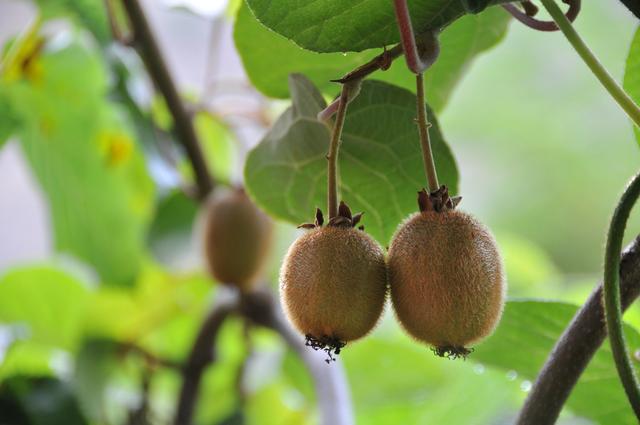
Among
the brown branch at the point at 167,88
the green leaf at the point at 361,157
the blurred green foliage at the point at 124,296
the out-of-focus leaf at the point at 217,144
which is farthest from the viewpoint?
the out-of-focus leaf at the point at 217,144

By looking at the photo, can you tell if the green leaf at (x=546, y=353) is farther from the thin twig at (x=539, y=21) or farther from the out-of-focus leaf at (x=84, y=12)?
the out-of-focus leaf at (x=84, y=12)

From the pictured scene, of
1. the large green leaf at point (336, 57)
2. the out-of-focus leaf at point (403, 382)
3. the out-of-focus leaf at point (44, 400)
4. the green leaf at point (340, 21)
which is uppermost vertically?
the green leaf at point (340, 21)

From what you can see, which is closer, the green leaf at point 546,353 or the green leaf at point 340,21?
the green leaf at point 340,21

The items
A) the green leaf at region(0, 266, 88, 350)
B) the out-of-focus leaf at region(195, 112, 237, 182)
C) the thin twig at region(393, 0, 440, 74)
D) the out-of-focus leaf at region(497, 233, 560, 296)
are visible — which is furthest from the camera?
the out-of-focus leaf at region(497, 233, 560, 296)

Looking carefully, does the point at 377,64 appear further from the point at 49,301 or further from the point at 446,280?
the point at 49,301

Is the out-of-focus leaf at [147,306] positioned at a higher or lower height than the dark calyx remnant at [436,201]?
lower

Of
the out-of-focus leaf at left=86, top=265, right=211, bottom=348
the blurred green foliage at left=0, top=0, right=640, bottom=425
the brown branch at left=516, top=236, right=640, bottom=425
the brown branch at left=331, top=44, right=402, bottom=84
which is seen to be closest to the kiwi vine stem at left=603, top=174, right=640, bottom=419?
the brown branch at left=516, top=236, right=640, bottom=425

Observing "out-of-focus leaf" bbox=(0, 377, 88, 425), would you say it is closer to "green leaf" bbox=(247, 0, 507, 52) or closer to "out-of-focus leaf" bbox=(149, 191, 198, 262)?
"out-of-focus leaf" bbox=(149, 191, 198, 262)

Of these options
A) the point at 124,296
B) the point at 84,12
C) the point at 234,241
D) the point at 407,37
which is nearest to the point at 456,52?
the point at 407,37

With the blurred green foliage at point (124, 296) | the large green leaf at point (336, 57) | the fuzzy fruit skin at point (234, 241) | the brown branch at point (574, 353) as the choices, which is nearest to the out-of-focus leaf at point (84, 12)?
the blurred green foliage at point (124, 296)
